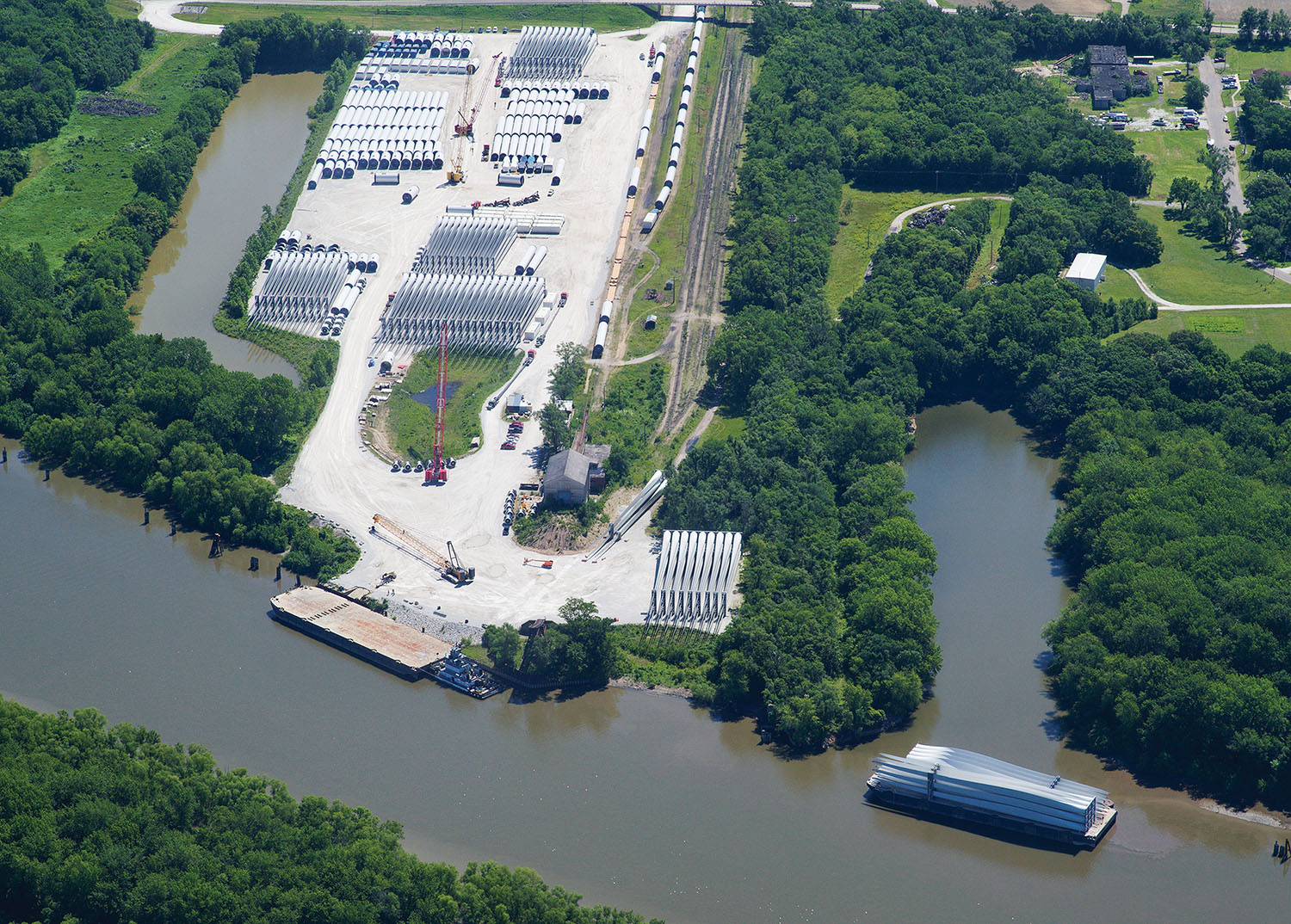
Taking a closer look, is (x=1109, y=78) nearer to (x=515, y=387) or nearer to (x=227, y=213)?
(x=515, y=387)

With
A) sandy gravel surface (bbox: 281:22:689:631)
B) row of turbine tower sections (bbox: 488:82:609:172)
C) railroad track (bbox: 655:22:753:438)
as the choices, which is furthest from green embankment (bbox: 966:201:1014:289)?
row of turbine tower sections (bbox: 488:82:609:172)

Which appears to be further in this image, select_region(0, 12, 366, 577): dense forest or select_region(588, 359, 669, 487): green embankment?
select_region(588, 359, 669, 487): green embankment

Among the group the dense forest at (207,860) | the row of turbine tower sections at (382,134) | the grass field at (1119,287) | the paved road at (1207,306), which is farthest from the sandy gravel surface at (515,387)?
the paved road at (1207,306)

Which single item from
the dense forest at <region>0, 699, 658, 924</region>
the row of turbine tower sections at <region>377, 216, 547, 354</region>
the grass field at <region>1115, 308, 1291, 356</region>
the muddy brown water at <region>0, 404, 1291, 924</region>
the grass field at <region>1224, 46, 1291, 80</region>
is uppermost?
the grass field at <region>1224, 46, 1291, 80</region>

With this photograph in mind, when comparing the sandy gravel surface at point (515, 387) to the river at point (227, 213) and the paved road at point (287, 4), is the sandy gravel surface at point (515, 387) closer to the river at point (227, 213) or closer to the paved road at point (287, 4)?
the river at point (227, 213)

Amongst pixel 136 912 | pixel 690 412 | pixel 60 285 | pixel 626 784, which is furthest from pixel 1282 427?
pixel 60 285

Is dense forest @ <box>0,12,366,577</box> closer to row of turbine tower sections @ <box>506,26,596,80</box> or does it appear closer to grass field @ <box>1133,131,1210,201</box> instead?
row of turbine tower sections @ <box>506,26,596,80</box>

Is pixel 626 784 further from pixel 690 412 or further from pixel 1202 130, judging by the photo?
pixel 1202 130
